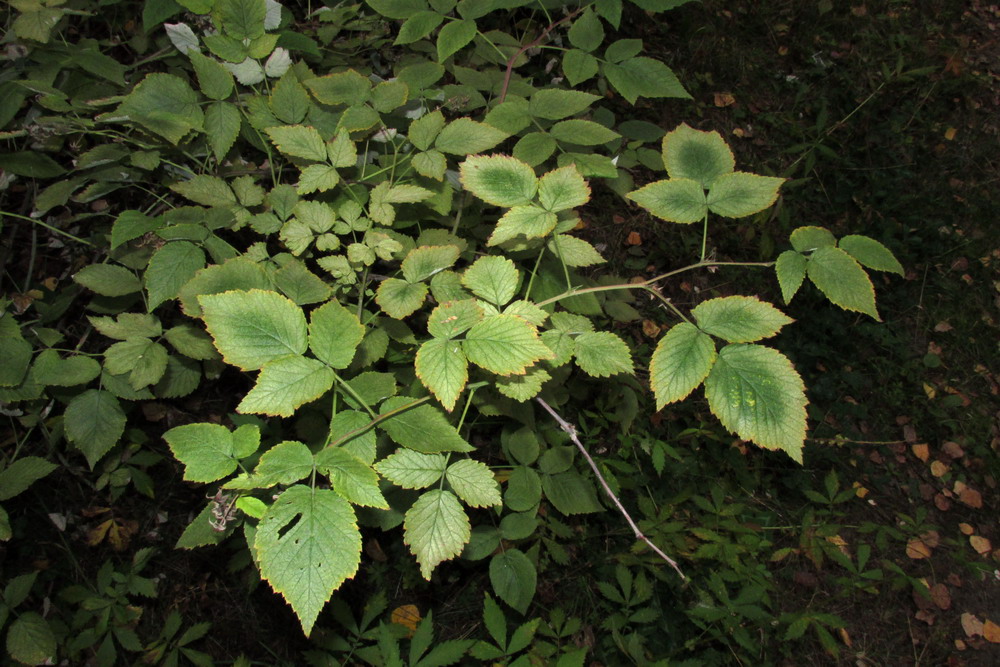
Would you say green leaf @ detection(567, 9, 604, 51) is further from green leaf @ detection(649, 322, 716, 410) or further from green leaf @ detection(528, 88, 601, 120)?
green leaf @ detection(649, 322, 716, 410)

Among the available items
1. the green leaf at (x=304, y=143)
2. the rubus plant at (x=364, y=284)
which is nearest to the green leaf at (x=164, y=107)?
the rubus plant at (x=364, y=284)

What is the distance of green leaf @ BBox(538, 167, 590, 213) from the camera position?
1.27 meters

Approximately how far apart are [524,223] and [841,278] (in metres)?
0.69

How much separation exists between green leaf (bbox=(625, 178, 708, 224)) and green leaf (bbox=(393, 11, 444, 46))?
868mm

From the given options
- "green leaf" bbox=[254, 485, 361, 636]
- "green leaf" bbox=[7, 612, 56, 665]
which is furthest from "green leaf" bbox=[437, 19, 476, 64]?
"green leaf" bbox=[7, 612, 56, 665]

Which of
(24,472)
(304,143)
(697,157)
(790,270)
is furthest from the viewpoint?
(24,472)

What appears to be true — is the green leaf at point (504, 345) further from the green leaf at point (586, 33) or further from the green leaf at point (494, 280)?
the green leaf at point (586, 33)

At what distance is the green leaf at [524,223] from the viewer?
4.08 ft

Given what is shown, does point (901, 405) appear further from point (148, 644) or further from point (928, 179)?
point (148, 644)

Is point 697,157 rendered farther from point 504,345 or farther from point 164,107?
point 164,107

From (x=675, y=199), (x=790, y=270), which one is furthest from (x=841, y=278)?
(x=675, y=199)

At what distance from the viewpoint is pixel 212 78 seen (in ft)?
4.94

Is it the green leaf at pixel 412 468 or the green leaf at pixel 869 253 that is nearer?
the green leaf at pixel 412 468

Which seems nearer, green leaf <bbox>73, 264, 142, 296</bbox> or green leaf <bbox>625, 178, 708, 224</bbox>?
green leaf <bbox>625, 178, 708, 224</bbox>
